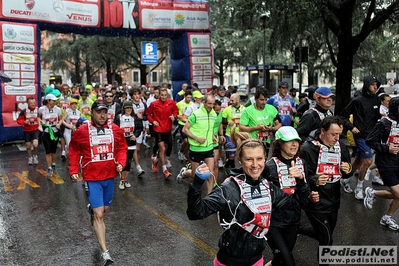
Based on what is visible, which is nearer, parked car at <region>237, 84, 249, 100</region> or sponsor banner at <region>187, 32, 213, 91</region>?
sponsor banner at <region>187, 32, 213, 91</region>

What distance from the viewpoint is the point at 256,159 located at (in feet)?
9.81

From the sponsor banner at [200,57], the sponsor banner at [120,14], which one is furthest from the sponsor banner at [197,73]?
the sponsor banner at [120,14]

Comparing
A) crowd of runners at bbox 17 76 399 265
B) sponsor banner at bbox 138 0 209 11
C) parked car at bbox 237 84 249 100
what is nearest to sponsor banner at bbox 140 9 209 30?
sponsor banner at bbox 138 0 209 11

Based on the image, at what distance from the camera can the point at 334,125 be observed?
4.34 meters

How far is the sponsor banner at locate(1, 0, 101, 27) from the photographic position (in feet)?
46.9

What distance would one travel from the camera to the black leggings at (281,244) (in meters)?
3.76

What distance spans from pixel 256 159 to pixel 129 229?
364cm

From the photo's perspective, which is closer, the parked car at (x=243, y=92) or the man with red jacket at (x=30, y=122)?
the man with red jacket at (x=30, y=122)

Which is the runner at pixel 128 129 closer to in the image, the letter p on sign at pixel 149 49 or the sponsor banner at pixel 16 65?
the sponsor banner at pixel 16 65

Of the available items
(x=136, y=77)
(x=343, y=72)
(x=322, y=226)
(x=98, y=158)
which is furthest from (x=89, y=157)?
(x=136, y=77)

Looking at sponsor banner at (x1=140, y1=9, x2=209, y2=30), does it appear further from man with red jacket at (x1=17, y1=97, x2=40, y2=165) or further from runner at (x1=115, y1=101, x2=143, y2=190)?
runner at (x1=115, y1=101, x2=143, y2=190)

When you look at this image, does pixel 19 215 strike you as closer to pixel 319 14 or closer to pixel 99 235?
pixel 99 235

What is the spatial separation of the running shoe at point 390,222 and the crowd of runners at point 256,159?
0.04 ft

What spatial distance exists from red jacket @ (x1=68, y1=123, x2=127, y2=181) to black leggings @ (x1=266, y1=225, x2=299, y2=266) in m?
2.15
